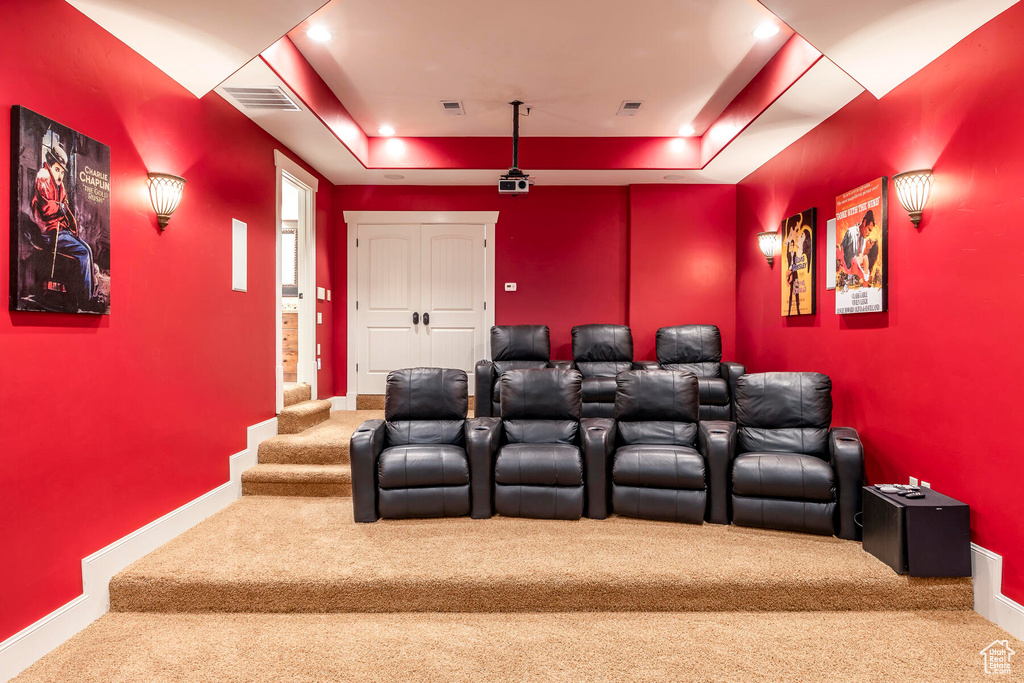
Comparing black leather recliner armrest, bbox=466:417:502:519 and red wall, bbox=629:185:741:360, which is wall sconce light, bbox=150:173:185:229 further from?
red wall, bbox=629:185:741:360

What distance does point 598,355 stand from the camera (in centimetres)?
541

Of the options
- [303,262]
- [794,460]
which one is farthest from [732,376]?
[303,262]

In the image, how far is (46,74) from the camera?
2207 millimetres

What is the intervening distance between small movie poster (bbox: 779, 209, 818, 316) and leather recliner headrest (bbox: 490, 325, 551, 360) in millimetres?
2297

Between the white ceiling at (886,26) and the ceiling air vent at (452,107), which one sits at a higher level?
the ceiling air vent at (452,107)

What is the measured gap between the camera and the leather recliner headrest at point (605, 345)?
5.40 m

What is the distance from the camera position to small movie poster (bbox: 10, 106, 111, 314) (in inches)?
81.0

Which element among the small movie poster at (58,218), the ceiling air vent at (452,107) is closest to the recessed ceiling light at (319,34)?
the ceiling air vent at (452,107)

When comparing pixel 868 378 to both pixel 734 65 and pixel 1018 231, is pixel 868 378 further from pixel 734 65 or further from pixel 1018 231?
pixel 734 65

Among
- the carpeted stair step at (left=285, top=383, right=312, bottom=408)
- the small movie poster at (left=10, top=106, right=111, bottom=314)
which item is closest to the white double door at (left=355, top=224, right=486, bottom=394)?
the carpeted stair step at (left=285, top=383, right=312, bottom=408)

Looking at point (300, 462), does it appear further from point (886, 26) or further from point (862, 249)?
point (886, 26)

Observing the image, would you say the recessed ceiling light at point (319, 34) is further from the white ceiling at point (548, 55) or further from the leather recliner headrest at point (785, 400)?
the leather recliner headrest at point (785, 400)

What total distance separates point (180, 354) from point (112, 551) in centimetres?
112

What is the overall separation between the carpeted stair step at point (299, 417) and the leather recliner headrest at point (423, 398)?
129 cm
